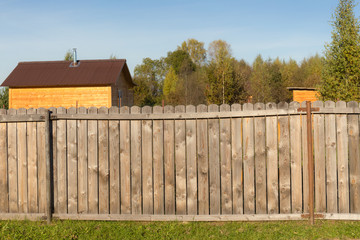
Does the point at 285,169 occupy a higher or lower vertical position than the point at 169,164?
lower

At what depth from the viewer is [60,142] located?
684 cm

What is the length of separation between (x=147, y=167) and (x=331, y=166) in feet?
10.1

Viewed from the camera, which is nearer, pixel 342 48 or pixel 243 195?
pixel 243 195

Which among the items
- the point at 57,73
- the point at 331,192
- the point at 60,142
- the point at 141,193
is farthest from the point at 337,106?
the point at 57,73

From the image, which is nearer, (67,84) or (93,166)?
(93,166)

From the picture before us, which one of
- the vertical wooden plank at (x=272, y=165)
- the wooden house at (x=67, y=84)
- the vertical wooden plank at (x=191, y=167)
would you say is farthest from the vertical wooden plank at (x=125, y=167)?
the wooden house at (x=67, y=84)

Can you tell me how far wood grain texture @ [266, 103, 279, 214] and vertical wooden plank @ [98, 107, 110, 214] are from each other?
274 cm

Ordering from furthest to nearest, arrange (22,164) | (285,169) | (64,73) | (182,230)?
(64,73)
(22,164)
(285,169)
(182,230)

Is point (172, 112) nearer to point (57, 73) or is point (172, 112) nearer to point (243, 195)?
point (243, 195)

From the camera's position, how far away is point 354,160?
6.47 metres

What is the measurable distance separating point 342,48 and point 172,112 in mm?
14431

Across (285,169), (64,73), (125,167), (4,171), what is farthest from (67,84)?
(285,169)

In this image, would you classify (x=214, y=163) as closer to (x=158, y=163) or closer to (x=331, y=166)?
(x=158, y=163)

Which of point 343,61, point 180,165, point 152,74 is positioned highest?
point 152,74
